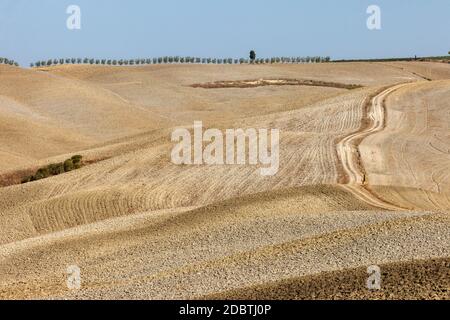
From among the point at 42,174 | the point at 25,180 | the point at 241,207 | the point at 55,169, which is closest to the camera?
the point at 241,207

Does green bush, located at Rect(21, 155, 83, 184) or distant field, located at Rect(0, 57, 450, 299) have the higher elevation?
distant field, located at Rect(0, 57, 450, 299)

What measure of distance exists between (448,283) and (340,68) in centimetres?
11860

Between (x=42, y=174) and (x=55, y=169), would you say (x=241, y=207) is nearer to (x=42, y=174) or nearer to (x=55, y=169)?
(x=42, y=174)

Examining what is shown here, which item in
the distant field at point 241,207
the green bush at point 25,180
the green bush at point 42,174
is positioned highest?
the distant field at point 241,207

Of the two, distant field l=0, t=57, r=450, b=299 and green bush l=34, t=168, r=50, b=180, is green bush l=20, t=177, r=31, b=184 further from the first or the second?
distant field l=0, t=57, r=450, b=299

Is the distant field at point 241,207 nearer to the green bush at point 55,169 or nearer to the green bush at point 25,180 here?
the green bush at point 25,180

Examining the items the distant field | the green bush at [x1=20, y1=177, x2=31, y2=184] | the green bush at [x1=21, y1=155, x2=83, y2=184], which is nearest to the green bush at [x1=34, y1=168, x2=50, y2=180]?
the green bush at [x1=21, y1=155, x2=83, y2=184]

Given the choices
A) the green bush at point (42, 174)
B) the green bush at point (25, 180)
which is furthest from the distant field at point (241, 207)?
the green bush at point (42, 174)

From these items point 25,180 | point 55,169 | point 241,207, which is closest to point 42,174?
point 55,169

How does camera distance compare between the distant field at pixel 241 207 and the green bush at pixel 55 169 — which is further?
the green bush at pixel 55 169

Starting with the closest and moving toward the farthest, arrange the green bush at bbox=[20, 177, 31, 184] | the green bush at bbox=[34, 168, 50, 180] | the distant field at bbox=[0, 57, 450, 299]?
the distant field at bbox=[0, 57, 450, 299] < the green bush at bbox=[34, 168, 50, 180] < the green bush at bbox=[20, 177, 31, 184]

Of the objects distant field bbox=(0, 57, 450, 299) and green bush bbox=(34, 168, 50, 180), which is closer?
distant field bbox=(0, 57, 450, 299)
